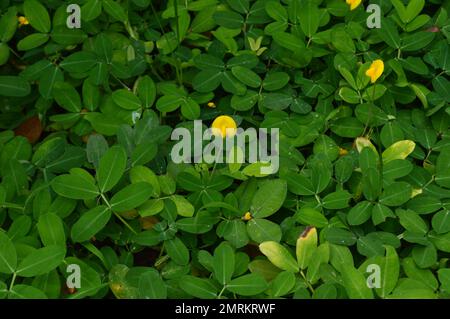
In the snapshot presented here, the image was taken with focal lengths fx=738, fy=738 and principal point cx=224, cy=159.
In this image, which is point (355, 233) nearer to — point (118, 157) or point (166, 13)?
point (118, 157)

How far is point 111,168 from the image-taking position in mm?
2199

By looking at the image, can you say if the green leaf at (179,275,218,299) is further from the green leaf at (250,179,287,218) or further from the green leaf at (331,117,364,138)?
the green leaf at (331,117,364,138)

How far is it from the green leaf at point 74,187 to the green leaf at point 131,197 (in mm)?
65

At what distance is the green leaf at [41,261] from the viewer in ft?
6.59

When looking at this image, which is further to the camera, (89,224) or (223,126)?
(223,126)

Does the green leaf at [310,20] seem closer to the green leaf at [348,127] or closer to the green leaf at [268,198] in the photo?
the green leaf at [348,127]

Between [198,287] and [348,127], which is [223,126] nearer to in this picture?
[348,127]

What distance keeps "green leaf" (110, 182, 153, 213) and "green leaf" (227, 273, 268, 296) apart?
14.3 inches

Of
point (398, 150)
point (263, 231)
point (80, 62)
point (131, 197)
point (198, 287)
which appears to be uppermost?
point (80, 62)

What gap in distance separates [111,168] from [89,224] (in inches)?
7.3

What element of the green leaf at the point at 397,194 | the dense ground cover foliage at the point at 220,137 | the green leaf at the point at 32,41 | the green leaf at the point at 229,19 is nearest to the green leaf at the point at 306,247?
the dense ground cover foliage at the point at 220,137

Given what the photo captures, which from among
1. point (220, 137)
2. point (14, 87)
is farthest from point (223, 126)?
point (14, 87)

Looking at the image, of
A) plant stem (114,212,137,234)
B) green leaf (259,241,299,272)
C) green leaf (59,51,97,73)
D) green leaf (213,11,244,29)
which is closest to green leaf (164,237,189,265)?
plant stem (114,212,137,234)

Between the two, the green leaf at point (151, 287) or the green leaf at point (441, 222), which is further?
the green leaf at point (441, 222)
